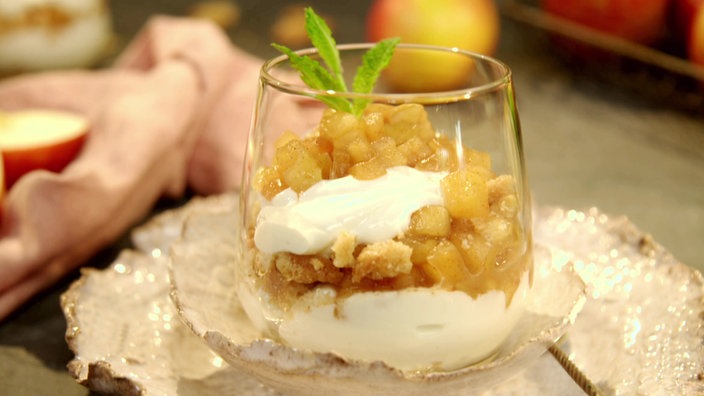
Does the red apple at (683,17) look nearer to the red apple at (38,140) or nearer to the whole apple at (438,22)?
the whole apple at (438,22)

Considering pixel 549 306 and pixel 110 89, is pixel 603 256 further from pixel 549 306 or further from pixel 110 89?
pixel 110 89

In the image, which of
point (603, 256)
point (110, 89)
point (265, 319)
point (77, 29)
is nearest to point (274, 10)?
point (77, 29)

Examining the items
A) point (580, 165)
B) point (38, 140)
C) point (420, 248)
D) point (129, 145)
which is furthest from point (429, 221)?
point (580, 165)

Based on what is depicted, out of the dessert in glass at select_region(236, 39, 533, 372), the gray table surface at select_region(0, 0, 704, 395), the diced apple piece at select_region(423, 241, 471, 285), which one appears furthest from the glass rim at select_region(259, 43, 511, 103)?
the gray table surface at select_region(0, 0, 704, 395)

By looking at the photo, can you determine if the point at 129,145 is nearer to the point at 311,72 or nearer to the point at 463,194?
the point at 311,72

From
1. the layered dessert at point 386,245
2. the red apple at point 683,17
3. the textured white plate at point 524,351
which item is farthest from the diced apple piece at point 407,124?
the red apple at point 683,17

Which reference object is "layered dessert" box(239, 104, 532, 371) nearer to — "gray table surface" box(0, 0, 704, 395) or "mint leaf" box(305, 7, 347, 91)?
"mint leaf" box(305, 7, 347, 91)
